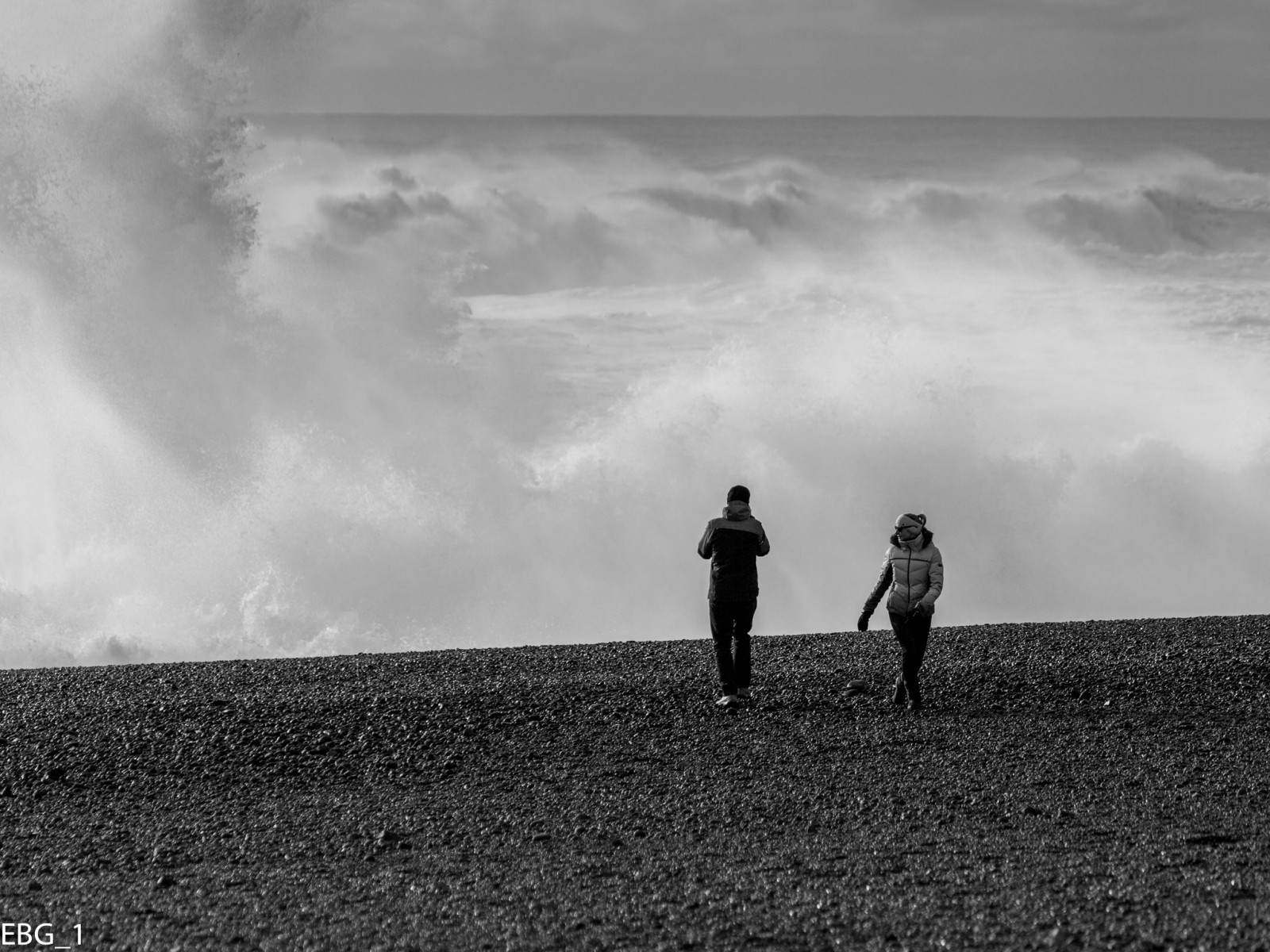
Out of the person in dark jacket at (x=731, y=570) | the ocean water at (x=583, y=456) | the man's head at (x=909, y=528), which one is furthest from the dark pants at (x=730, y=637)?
the ocean water at (x=583, y=456)

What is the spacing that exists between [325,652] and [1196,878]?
45.6 ft

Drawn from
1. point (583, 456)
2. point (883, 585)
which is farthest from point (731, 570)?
point (583, 456)

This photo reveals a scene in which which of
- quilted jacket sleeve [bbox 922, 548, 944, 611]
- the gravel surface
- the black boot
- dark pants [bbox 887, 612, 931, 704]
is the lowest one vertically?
the gravel surface

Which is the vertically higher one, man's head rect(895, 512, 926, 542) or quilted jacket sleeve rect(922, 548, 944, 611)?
man's head rect(895, 512, 926, 542)

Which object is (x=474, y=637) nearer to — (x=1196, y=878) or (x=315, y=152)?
(x=1196, y=878)

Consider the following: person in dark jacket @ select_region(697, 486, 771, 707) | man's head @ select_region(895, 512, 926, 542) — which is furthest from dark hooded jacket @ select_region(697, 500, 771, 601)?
man's head @ select_region(895, 512, 926, 542)

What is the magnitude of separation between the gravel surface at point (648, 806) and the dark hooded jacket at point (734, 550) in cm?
79

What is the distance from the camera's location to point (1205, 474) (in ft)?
90.0

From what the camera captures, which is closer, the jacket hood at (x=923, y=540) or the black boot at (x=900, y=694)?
the jacket hood at (x=923, y=540)

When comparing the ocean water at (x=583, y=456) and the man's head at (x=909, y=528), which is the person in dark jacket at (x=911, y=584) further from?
the ocean water at (x=583, y=456)

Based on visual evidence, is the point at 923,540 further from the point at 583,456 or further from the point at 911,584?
the point at 583,456

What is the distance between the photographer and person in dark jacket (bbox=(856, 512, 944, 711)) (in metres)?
9.83

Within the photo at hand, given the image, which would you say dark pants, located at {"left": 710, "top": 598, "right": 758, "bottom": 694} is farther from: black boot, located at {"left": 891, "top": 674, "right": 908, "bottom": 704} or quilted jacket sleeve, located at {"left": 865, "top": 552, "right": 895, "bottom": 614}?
black boot, located at {"left": 891, "top": 674, "right": 908, "bottom": 704}

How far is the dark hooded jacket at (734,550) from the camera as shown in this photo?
10000mm
